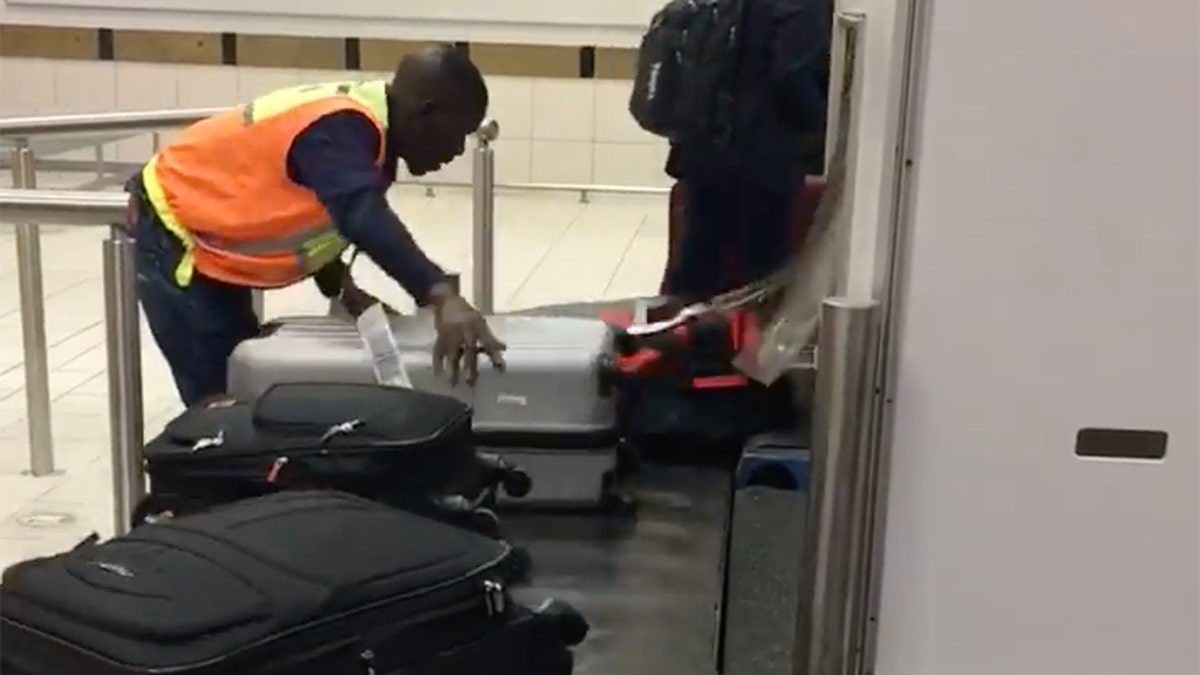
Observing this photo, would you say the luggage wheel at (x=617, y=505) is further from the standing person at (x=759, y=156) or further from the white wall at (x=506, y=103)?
the white wall at (x=506, y=103)

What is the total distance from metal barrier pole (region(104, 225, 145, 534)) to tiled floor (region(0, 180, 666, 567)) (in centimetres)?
130

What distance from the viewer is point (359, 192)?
2.27m

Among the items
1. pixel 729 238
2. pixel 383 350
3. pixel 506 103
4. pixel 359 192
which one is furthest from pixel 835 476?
pixel 506 103

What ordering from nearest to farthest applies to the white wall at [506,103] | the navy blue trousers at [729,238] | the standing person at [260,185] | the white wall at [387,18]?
the standing person at [260,185] → the navy blue trousers at [729,238] → the white wall at [387,18] → the white wall at [506,103]

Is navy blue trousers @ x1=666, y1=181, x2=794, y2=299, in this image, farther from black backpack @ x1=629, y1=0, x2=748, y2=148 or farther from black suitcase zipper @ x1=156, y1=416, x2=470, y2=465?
black suitcase zipper @ x1=156, y1=416, x2=470, y2=465

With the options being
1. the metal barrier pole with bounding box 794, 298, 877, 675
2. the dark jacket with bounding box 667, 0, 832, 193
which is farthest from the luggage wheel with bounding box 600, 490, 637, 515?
the metal barrier pole with bounding box 794, 298, 877, 675

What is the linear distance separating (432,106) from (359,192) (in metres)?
0.28

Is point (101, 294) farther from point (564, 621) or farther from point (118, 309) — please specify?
point (564, 621)

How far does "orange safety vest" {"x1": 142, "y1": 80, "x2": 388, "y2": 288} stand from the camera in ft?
8.14

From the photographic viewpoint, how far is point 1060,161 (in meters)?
1.10

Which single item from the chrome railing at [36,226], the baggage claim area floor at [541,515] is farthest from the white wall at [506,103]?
the chrome railing at [36,226]

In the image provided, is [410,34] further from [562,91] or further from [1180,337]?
[1180,337]

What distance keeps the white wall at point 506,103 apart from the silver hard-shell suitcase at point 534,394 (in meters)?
5.41

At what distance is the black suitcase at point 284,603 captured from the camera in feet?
4.20
